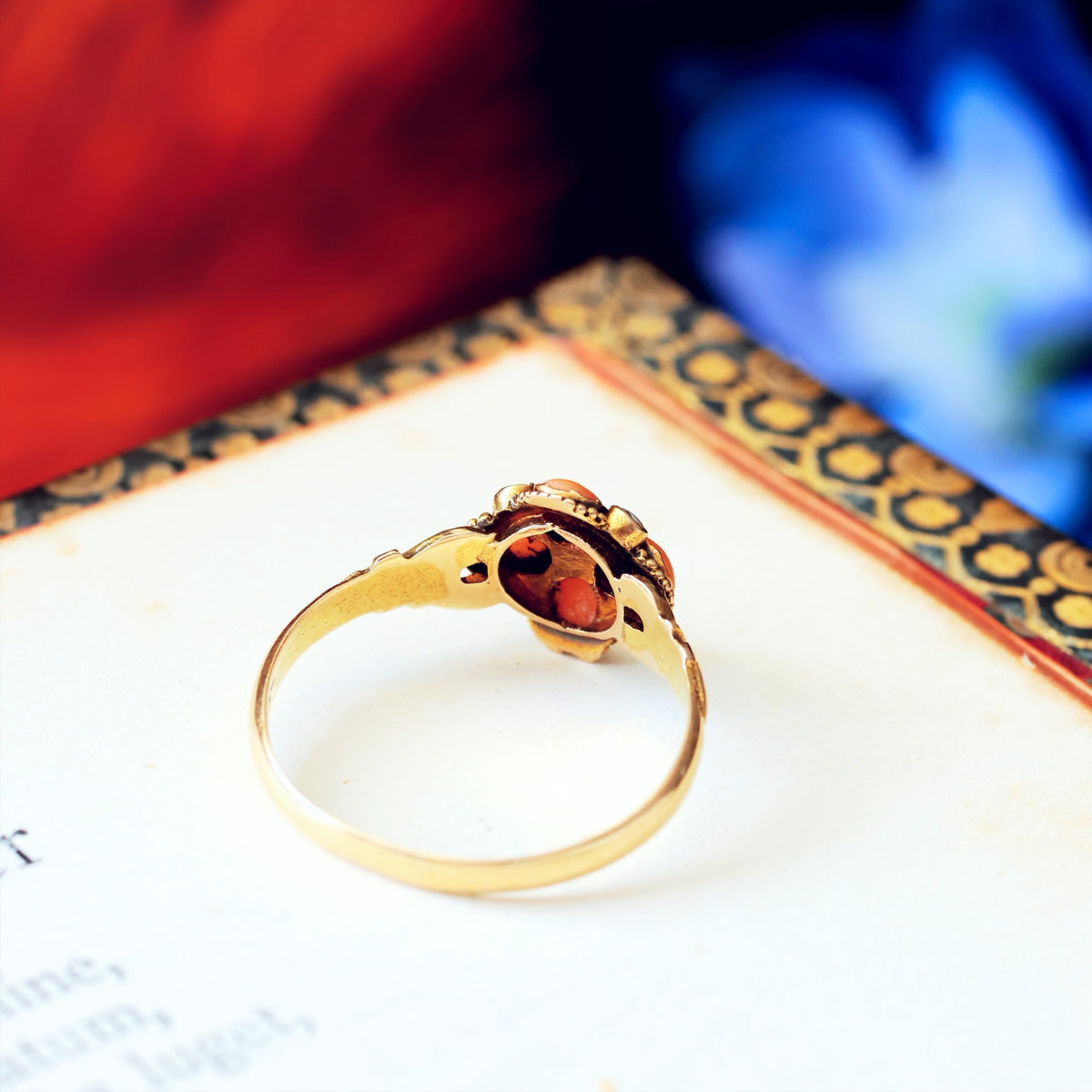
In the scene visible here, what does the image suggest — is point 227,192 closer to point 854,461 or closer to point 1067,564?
point 854,461

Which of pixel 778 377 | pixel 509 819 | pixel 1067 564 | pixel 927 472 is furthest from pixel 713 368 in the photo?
pixel 509 819

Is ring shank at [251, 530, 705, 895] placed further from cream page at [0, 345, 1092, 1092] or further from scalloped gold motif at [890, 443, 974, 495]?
scalloped gold motif at [890, 443, 974, 495]

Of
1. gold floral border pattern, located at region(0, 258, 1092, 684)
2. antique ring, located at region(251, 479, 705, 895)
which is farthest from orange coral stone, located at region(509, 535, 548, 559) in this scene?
gold floral border pattern, located at region(0, 258, 1092, 684)

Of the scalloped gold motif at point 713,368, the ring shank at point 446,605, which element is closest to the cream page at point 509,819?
the ring shank at point 446,605

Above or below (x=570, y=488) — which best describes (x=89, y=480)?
below

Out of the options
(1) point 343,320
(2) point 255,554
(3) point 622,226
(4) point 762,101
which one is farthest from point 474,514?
(4) point 762,101

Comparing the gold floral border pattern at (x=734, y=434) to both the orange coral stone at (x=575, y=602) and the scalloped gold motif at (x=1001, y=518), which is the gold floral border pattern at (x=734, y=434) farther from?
the orange coral stone at (x=575, y=602)
